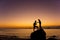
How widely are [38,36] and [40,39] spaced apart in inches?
4.8

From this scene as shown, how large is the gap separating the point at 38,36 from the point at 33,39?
0.20 m

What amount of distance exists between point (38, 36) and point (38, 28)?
291 millimetres

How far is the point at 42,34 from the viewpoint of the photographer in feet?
21.1

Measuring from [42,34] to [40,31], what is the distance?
0.38 ft

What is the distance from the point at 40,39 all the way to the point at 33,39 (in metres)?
0.23

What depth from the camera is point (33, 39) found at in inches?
255

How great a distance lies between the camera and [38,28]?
6.54 meters

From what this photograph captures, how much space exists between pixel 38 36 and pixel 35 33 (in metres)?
0.14

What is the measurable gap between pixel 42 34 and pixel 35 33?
0.75 ft

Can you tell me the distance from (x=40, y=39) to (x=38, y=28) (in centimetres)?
37

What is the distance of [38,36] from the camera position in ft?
21.0

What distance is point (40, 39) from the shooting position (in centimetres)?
642

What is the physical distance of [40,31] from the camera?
641cm

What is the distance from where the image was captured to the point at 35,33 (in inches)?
253
